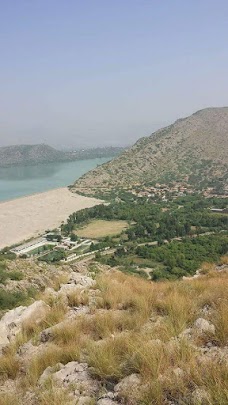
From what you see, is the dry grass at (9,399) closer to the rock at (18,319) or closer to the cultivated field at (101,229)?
the rock at (18,319)

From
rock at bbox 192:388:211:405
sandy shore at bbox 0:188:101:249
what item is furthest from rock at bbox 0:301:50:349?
sandy shore at bbox 0:188:101:249

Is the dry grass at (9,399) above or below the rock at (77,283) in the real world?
above

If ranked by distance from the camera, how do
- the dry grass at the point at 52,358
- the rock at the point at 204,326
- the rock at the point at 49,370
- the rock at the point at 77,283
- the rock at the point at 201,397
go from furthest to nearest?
1. the rock at the point at 77,283
2. the dry grass at the point at 52,358
3. the rock at the point at 204,326
4. the rock at the point at 49,370
5. the rock at the point at 201,397

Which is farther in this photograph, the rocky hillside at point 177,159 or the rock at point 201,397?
the rocky hillside at point 177,159

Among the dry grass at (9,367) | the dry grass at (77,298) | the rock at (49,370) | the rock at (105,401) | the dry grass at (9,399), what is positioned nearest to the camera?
the rock at (105,401)

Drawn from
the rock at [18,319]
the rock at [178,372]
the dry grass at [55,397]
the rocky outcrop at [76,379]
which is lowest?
the rock at [18,319]

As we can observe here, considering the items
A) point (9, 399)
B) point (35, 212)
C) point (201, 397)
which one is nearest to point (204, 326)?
point (201, 397)

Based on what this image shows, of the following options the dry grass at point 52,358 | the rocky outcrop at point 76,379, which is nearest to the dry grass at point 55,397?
the rocky outcrop at point 76,379

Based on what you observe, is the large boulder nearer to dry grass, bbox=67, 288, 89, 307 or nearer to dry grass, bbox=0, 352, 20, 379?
dry grass, bbox=0, 352, 20, 379
